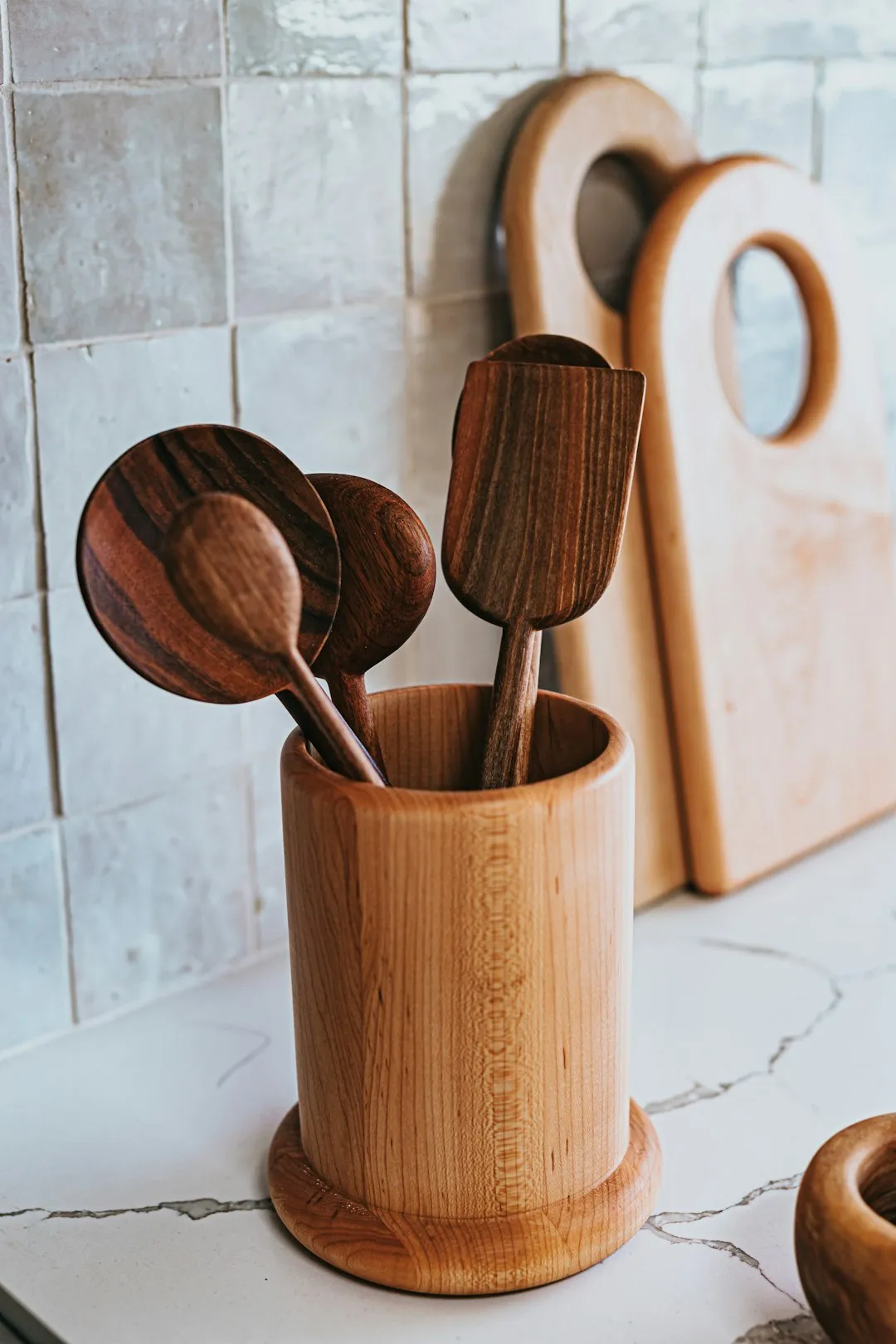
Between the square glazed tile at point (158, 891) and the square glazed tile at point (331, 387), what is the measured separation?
0.59ft

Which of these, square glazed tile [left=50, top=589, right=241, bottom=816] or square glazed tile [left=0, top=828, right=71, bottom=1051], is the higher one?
square glazed tile [left=50, top=589, right=241, bottom=816]

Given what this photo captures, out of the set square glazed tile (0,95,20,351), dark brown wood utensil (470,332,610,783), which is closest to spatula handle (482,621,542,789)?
dark brown wood utensil (470,332,610,783)

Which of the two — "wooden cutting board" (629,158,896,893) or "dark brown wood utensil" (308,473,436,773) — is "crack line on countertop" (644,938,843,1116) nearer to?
"wooden cutting board" (629,158,896,893)

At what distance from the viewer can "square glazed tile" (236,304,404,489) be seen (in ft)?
2.43

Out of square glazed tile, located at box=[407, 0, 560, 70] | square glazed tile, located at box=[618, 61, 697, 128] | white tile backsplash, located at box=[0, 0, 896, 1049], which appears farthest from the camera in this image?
square glazed tile, located at box=[618, 61, 697, 128]

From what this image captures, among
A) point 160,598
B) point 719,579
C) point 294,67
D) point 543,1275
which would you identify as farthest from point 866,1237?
point 294,67

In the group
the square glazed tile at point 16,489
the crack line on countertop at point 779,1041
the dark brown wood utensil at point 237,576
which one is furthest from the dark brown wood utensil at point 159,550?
the crack line on countertop at point 779,1041

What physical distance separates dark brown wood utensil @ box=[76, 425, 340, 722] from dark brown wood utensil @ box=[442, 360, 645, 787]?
0.22 feet

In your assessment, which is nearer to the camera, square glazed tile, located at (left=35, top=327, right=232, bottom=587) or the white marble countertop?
the white marble countertop

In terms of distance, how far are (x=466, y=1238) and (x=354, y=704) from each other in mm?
203

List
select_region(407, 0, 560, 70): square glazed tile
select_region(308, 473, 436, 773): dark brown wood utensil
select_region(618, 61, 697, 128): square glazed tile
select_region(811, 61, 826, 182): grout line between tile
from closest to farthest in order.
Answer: select_region(308, 473, 436, 773): dark brown wood utensil < select_region(407, 0, 560, 70): square glazed tile < select_region(618, 61, 697, 128): square glazed tile < select_region(811, 61, 826, 182): grout line between tile

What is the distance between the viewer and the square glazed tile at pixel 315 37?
70cm

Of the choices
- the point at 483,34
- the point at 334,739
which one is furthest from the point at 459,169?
the point at 334,739

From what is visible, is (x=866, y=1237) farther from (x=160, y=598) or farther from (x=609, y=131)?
(x=609, y=131)
